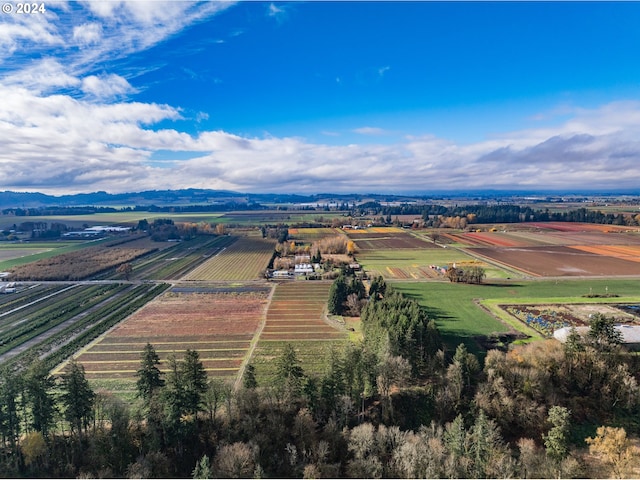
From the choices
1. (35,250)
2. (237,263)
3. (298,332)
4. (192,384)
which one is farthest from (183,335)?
(35,250)

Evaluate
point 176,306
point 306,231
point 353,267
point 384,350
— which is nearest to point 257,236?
point 306,231

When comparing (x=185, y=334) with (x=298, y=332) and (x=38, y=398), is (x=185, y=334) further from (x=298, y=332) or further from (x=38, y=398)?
(x=38, y=398)

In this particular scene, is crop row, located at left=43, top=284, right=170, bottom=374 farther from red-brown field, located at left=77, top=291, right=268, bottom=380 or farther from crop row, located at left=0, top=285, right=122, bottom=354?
crop row, located at left=0, top=285, right=122, bottom=354

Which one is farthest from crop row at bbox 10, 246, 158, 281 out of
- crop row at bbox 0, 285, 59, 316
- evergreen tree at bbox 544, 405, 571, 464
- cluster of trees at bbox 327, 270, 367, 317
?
evergreen tree at bbox 544, 405, 571, 464

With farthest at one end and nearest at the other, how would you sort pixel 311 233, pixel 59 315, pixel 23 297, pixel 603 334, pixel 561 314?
pixel 311 233, pixel 23 297, pixel 59 315, pixel 561 314, pixel 603 334

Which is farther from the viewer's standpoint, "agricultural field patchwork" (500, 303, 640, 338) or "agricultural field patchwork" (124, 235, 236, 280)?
"agricultural field patchwork" (124, 235, 236, 280)

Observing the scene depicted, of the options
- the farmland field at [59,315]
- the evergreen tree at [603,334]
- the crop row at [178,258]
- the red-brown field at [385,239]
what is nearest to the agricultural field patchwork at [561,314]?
the evergreen tree at [603,334]

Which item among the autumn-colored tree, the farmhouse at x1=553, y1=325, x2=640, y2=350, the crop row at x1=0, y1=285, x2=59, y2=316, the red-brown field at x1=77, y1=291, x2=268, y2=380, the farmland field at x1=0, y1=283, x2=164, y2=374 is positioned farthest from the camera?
the crop row at x1=0, y1=285, x2=59, y2=316

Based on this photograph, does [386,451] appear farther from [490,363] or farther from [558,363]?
[558,363]
